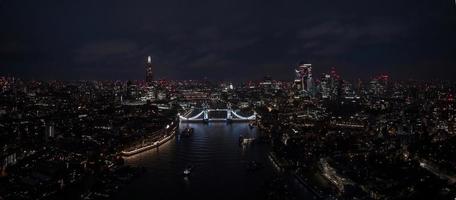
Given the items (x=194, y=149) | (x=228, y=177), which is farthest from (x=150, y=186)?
(x=194, y=149)

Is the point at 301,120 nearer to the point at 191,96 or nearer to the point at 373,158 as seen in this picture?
the point at 373,158

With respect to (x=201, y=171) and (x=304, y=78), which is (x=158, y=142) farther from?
(x=304, y=78)

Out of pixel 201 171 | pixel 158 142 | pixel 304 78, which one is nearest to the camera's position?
pixel 201 171

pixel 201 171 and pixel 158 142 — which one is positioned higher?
pixel 158 142

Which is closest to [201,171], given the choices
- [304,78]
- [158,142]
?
[158,142]

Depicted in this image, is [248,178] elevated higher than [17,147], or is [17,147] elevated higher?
[17,147]

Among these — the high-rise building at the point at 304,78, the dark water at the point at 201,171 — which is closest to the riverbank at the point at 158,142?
the dark water at the point at 201,171

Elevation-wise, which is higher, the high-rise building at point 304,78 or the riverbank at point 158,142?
the high-rise building at point 304,78

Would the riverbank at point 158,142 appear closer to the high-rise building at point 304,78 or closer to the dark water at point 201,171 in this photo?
the dark water at point 201,171

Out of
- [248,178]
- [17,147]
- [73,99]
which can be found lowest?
[248,178]
